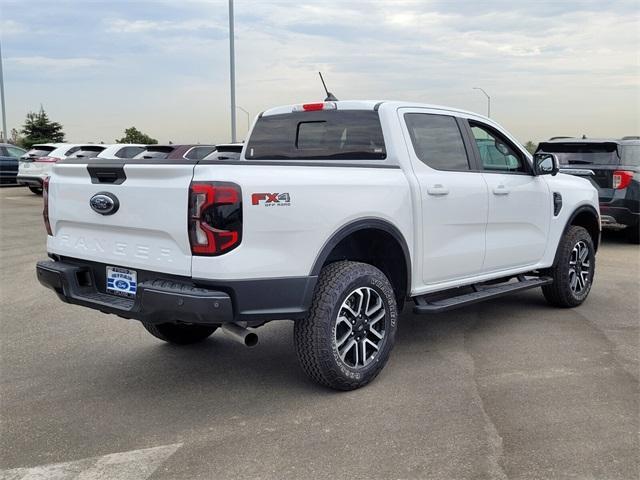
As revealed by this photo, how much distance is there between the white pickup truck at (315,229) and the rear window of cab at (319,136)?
0.5 inches

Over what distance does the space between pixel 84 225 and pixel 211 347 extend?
5.13 ft

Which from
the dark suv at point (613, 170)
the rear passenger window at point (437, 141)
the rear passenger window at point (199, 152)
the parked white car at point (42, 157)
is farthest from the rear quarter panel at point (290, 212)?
the parked white car at point (42, 157)

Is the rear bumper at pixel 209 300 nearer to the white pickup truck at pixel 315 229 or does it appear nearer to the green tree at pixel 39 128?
the white pickup truck at pixel 315 229

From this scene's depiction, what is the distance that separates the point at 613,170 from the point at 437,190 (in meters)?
6.62

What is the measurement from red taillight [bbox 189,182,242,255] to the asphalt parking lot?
1046 millimetres

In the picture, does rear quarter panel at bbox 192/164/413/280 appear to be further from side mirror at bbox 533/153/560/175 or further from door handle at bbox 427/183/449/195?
side mirror at bbox 533/153/560/175

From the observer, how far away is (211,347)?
5.18m

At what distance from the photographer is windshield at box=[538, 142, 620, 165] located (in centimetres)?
1022

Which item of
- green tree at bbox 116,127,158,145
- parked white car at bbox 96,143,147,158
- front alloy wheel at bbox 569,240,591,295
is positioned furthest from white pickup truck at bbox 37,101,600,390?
green tree at bbox 116,127,158,145

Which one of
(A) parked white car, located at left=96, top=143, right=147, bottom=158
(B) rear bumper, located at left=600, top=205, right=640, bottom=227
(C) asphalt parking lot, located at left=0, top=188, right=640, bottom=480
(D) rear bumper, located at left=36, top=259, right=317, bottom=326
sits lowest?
(C) asphalt parking lot, located at left=0, top=188, right=640, bottom=480

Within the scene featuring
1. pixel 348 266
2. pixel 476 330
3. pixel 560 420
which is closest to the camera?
pixel 560 420

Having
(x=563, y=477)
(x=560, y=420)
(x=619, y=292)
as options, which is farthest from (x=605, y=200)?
(x=563, y=477)

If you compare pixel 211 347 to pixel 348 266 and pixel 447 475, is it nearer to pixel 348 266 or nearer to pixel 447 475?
pixel 348 266

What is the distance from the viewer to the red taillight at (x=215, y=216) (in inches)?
135
